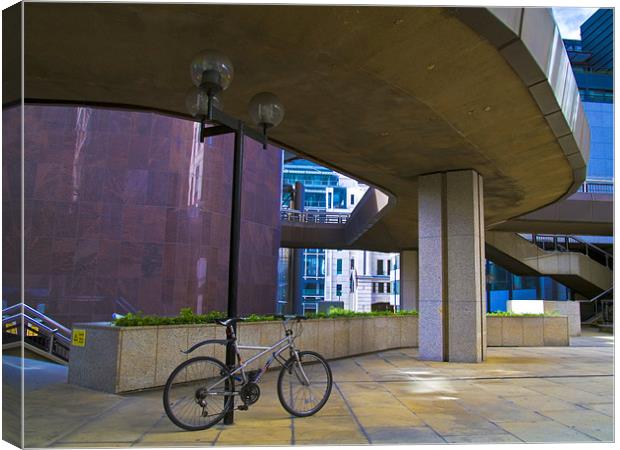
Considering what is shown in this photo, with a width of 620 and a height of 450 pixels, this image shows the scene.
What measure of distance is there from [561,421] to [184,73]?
701 centimetres

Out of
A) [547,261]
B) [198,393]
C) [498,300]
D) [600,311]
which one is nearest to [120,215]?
[198,393]

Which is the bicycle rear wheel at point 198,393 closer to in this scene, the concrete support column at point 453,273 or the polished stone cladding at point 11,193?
the polished stone cladding at point 11,193

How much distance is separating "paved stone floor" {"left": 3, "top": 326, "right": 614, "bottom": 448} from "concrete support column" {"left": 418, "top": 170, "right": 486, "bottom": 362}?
2523 mm

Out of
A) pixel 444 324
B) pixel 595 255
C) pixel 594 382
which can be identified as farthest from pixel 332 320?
pixel 595 255

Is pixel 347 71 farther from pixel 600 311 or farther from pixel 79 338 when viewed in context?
pixel 600 311

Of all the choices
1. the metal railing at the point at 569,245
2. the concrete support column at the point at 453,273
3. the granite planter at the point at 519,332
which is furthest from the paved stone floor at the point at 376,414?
the metal railing at the point at 569,245

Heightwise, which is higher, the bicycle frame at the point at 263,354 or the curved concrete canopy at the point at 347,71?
the curved concrete canopy at the point at 347,71

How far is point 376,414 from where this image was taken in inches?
263

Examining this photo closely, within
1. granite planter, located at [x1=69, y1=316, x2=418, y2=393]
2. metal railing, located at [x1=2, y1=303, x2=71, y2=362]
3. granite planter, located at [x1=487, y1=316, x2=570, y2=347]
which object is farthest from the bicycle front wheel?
granite planter, located at [x1=487, y1=316, x2=570, y2=347]

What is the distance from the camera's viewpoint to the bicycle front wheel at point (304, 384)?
644 centimetres

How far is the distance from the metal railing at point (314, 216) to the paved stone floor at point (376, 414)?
2419 cm

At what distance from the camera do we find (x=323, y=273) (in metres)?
79.0

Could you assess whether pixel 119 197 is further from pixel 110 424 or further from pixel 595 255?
pixel 595 255

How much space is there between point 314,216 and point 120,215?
18487 millimetres
